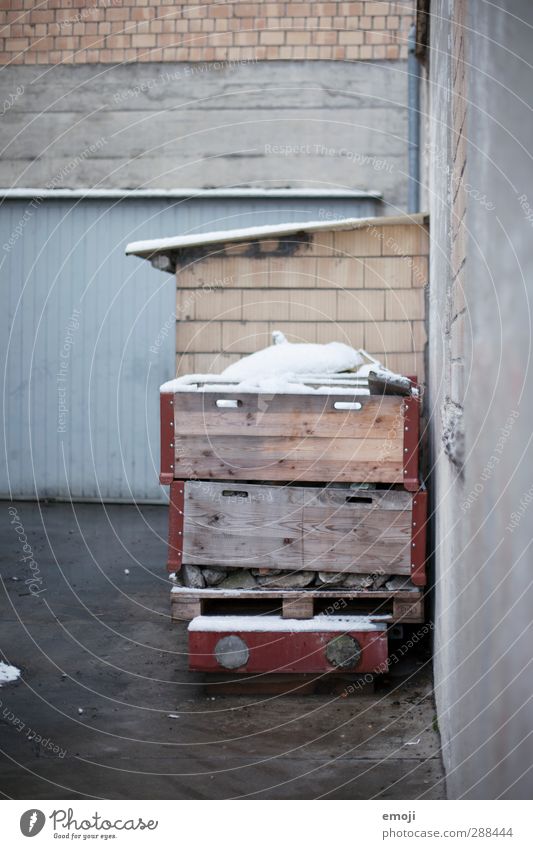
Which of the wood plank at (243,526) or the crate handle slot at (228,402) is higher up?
the crate handle slot at (228,402)

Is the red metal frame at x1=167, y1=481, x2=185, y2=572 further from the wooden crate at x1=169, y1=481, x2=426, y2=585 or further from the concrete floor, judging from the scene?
the concrete floor

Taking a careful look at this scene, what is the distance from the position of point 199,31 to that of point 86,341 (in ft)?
13.0

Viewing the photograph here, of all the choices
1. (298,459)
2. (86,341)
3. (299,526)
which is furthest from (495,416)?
(86,341)

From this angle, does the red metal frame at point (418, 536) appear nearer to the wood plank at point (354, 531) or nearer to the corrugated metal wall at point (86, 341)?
the wood plank at point (354, 531)

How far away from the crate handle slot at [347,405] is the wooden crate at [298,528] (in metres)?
0.45

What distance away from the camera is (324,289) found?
720 centimetres

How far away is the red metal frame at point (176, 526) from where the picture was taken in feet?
16.8

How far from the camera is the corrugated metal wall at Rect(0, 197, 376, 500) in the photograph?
1152cm

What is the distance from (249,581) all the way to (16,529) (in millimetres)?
5484

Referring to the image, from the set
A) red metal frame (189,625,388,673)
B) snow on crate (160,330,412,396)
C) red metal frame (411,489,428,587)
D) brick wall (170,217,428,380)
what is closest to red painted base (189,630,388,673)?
red metal frame (189,625,388,673)

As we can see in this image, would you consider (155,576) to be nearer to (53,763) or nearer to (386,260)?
(386,260)

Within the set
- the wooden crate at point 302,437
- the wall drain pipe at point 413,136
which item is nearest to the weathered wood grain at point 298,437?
the wooden crate at point 302,437

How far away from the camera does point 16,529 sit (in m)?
10.1

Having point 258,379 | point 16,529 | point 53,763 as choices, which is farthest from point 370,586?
point 16,529
